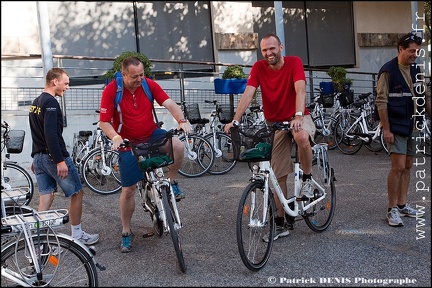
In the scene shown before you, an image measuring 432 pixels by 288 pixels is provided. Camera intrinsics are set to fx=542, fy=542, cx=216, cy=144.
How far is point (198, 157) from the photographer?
9.09 m

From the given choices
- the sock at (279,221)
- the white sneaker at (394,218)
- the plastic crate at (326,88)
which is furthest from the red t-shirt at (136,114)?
the plastic crate at (326,88)

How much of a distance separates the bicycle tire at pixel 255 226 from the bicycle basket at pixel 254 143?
0.72 feet

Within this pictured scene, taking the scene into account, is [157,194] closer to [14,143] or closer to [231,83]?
[14,143]

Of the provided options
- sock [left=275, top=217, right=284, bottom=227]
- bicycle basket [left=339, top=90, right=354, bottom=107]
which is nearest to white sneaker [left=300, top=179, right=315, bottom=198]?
sock [left=275, top=217, right=284, bottom=227]

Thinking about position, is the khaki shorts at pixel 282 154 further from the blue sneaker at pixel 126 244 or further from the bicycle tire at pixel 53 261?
the bicycle tire at pixel 53 261

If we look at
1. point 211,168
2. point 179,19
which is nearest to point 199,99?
point 179,19

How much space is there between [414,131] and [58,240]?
11.9ft

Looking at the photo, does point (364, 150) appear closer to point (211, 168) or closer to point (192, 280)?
point (211, 168)

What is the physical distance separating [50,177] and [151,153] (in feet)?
3.99

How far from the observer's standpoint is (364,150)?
10.7m

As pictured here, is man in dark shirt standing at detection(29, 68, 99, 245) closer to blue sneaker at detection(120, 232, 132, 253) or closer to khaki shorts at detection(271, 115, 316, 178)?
blue sneaker at detection(120, 232, 132, 253)

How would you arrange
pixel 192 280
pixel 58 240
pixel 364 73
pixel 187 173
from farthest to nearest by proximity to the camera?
pixel 364 73 → pixel 187 173 → pixel 192 280 → pixel 58 240

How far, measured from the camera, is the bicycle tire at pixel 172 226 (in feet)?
14.3

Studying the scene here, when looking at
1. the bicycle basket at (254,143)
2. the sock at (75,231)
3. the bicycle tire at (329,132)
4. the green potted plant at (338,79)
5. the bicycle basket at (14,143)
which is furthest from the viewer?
the green potted plant at (338,79)
